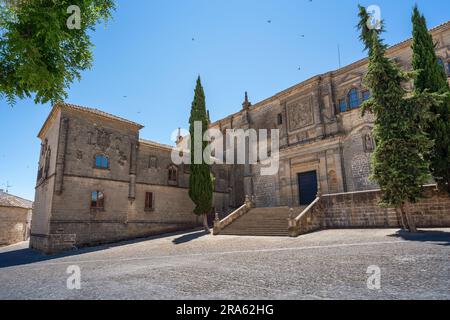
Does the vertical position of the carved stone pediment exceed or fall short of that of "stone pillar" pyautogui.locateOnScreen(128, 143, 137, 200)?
it exceeds it

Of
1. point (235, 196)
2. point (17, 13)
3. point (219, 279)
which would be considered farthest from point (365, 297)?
point (235, 196)

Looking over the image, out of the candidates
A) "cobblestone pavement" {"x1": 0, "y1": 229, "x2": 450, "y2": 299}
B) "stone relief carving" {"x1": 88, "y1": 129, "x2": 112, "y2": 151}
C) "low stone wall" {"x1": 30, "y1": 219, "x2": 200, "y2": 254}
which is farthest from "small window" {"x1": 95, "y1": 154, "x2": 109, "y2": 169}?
"cobblestone pavement" {"x1": 0, "y1": 229, "x2": 450, "y2": 299}

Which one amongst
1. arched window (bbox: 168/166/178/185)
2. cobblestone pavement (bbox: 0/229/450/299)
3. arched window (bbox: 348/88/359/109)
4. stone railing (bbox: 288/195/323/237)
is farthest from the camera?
arched window (bbox: 168/166/178/185)

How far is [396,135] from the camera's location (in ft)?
41.3

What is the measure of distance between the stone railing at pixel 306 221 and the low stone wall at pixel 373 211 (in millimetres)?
356

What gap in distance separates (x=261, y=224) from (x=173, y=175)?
10295mm

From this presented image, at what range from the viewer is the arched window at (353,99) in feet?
67.6

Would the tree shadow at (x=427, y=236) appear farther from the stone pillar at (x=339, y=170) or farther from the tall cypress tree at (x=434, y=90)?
the stone pillar at (x=339, y=170)

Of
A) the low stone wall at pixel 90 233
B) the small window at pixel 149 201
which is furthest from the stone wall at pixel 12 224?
the small window at pixel 149 201

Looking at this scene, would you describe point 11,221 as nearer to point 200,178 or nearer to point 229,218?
point 200,178

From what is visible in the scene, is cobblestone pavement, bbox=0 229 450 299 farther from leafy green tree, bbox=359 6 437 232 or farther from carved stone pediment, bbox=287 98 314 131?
carved stone pediment, bbox=287 98 314 131

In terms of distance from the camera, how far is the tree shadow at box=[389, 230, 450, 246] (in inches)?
355

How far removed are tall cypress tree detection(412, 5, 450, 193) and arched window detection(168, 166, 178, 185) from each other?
1861cm

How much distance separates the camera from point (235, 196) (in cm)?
2922
